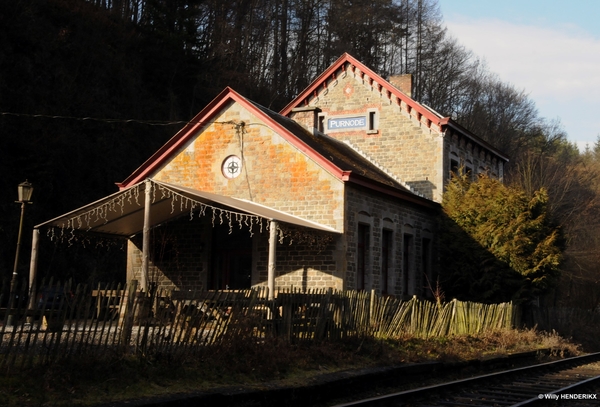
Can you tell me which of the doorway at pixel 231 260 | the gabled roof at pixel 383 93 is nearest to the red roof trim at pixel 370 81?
the gabled roof at pixel 383 93

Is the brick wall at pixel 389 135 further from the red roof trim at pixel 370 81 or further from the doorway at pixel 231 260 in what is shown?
the doorway at pixel 231 260

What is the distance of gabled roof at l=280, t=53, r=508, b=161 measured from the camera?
96.1ft

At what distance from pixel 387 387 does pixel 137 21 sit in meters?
36.4

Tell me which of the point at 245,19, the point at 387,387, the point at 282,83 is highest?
the point at 245,19

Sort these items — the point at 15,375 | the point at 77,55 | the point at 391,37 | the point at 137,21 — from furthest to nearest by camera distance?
1. the point at 391,37
2. the point at 137,21
3. the point at 77,55
4. the point at 15,375

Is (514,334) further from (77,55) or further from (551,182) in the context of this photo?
(551,182)

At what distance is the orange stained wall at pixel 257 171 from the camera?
22.0 m

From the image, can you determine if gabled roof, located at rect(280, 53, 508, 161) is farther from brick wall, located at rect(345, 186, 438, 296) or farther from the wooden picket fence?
the wooden picket fence

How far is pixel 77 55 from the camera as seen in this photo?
36.2 m

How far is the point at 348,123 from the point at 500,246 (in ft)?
29.0

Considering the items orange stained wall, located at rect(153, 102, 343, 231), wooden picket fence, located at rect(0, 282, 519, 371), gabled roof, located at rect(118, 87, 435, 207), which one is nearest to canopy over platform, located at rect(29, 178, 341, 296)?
orange stained wall, located at rect(153, 102, 343, 231)

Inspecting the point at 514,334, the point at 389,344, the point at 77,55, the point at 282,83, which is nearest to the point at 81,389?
the point at 389,344

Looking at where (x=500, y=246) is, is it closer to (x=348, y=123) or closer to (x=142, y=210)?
(x=348, y=123)

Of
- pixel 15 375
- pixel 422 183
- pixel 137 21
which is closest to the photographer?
pixel 15 375
